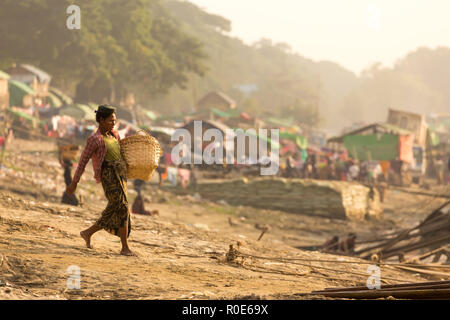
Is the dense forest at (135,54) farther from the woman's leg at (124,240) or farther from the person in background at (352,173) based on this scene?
the woman's leg at (124,240)

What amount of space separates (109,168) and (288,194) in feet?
41.5

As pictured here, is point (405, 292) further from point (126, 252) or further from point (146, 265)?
point (126, 252)

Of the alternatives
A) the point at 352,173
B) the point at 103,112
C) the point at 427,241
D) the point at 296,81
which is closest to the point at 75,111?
the point at 352,173

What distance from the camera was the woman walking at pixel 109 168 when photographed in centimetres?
470

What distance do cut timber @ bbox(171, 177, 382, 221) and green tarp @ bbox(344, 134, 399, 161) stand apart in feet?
28.3

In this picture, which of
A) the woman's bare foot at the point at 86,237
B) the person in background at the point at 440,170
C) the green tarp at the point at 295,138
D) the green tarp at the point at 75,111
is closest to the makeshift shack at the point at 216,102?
the person in background at the point at 440,170

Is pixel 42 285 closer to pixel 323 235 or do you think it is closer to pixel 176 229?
pixel 176 229

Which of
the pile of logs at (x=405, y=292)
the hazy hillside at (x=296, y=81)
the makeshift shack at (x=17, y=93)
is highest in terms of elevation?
the hazy hillside at (x=296, y=81)

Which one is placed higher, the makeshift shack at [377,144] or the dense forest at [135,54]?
the dense forest at [135,54]

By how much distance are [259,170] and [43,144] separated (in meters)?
8.53

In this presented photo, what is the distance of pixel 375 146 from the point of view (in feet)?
83.1

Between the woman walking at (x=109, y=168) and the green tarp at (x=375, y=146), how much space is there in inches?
848

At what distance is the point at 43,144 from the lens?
746 inches

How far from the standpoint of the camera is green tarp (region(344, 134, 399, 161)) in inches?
990
